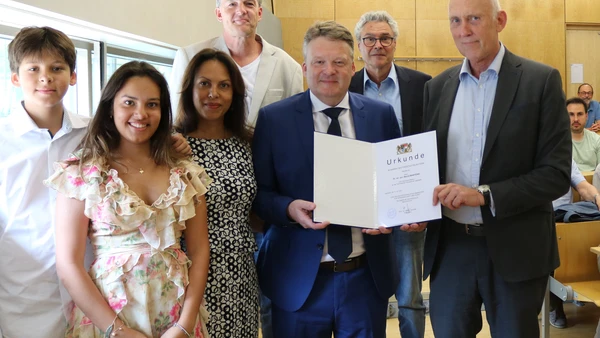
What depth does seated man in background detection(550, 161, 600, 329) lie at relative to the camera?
3.82 metres

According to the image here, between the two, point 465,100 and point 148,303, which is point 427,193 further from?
point 148,303

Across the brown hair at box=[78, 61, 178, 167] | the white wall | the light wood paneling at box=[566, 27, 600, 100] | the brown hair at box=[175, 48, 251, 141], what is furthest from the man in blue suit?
the light wood paneling at box=[566, 27, 600, 100]

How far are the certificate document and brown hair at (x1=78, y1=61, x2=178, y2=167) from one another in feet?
1.73

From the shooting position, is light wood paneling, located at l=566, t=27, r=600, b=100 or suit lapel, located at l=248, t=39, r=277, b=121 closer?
suit lapel, located at l=248, t=39, r=277, b=121

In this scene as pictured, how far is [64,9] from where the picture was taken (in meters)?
2.59

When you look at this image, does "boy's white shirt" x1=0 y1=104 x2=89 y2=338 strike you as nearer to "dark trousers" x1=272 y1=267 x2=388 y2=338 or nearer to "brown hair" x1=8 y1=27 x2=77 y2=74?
"brown hair" x1=8 y1=27 x2=77 y2=74

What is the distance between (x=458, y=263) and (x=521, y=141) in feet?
1.73

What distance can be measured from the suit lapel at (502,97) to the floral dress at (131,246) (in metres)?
1.10

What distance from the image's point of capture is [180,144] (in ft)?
6.20

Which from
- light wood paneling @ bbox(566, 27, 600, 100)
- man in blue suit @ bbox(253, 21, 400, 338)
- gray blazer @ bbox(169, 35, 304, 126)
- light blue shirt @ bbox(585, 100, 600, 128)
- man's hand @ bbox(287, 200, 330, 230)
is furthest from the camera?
light wood paneling @ bbox(566, 27, 600, 100)

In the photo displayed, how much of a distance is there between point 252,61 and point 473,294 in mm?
1492

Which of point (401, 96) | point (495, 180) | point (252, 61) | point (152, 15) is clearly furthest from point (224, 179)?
point (152, 15)

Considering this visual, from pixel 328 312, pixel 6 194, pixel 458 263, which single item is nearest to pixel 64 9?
pixel 6 194

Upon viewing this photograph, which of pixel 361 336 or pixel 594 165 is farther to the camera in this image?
pixel 594 165
